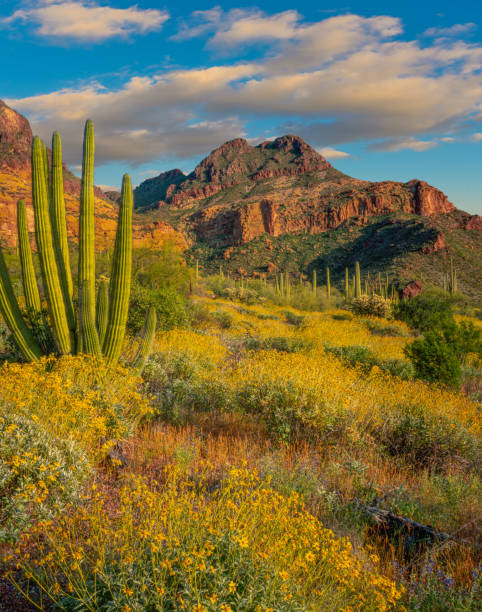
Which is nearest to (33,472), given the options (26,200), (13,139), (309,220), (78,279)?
(78,279)

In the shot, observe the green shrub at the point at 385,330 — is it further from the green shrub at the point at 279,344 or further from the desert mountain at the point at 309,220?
the desert mountain at the point at 309,220

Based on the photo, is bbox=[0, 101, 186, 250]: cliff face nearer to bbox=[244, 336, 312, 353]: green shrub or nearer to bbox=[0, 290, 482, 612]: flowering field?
bbox=[244, 336, 312, 353]: green shrub

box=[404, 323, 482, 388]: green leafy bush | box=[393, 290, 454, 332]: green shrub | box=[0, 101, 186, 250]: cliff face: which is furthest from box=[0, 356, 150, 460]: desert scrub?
box=[393, 290, 454, 332]: green shrub

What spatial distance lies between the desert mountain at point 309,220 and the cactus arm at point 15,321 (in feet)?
147

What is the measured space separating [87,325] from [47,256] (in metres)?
1.51

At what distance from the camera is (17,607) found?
2.11 m

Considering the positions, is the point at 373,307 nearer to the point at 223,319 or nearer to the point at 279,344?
the point at 223,319

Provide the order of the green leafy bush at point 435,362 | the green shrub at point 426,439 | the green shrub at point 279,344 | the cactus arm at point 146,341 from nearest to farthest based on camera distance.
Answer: the green shrub at point 426,439, the cactus arm at point 146,341, the green leafy bush at point 435,362, the green shrub at point 279,344

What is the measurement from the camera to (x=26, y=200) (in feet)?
186

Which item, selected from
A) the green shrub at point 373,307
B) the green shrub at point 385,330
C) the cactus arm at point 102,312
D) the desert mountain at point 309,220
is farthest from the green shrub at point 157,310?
the desert mountain at point 309,220

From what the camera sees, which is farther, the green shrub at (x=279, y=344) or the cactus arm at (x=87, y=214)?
the green shrub at (x=279, y=344)

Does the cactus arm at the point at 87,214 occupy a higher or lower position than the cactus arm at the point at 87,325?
higher

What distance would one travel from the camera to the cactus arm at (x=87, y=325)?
19.0ft

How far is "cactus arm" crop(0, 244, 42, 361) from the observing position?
6055mm
